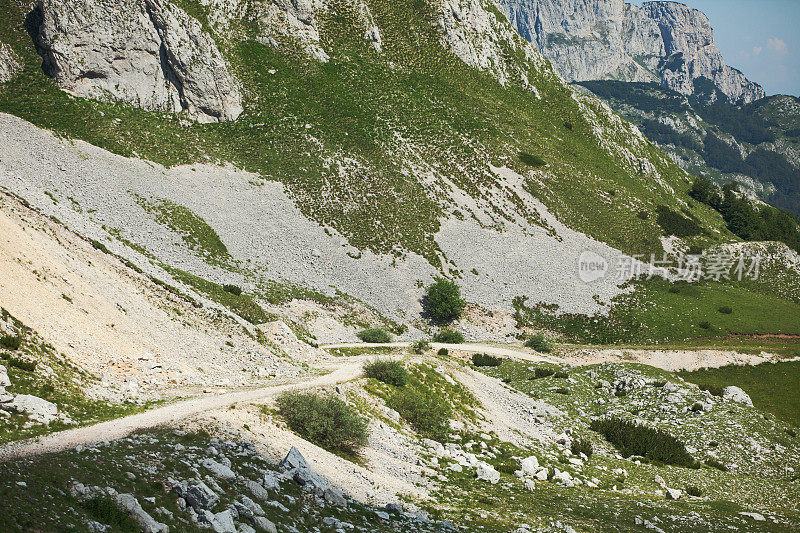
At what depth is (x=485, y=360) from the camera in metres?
51.4

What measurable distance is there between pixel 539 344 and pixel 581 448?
29025 mm

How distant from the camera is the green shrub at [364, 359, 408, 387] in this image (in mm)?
33906

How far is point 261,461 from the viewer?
1828 centimetres

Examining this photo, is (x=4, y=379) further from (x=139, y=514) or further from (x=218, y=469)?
(x=139, y=514)

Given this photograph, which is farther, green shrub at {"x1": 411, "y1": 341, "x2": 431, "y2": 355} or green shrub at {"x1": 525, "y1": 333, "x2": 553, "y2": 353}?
green shrub at {"x1": 525, "y1": 333, "x2": 553, "y2": 353}

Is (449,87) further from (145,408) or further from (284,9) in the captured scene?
(145,408)

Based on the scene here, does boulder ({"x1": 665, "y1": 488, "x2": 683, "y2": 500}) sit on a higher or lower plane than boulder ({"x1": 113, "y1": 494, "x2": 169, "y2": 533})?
higher

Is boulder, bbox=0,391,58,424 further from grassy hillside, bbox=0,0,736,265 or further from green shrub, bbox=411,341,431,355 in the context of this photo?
grassy hillside, bbox=0,0,736,265

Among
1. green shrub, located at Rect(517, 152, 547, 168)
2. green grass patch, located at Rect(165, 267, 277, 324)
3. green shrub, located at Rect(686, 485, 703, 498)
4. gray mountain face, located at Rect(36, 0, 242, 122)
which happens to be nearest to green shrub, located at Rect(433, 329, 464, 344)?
green grass patch, located at Rect(165, 267, 277, 324)

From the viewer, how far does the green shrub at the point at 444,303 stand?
2576 inches

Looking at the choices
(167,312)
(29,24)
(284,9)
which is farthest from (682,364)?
(29,24)

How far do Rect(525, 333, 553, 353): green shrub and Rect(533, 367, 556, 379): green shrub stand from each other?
12.4m

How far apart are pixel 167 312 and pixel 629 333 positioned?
58.8m

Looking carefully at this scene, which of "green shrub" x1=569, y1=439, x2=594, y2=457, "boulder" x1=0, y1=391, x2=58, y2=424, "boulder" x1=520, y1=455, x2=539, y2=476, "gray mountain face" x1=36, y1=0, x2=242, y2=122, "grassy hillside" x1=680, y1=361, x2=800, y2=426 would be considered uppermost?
"gray mountain face" x1=36, y1=0, x2=242, y2=122
